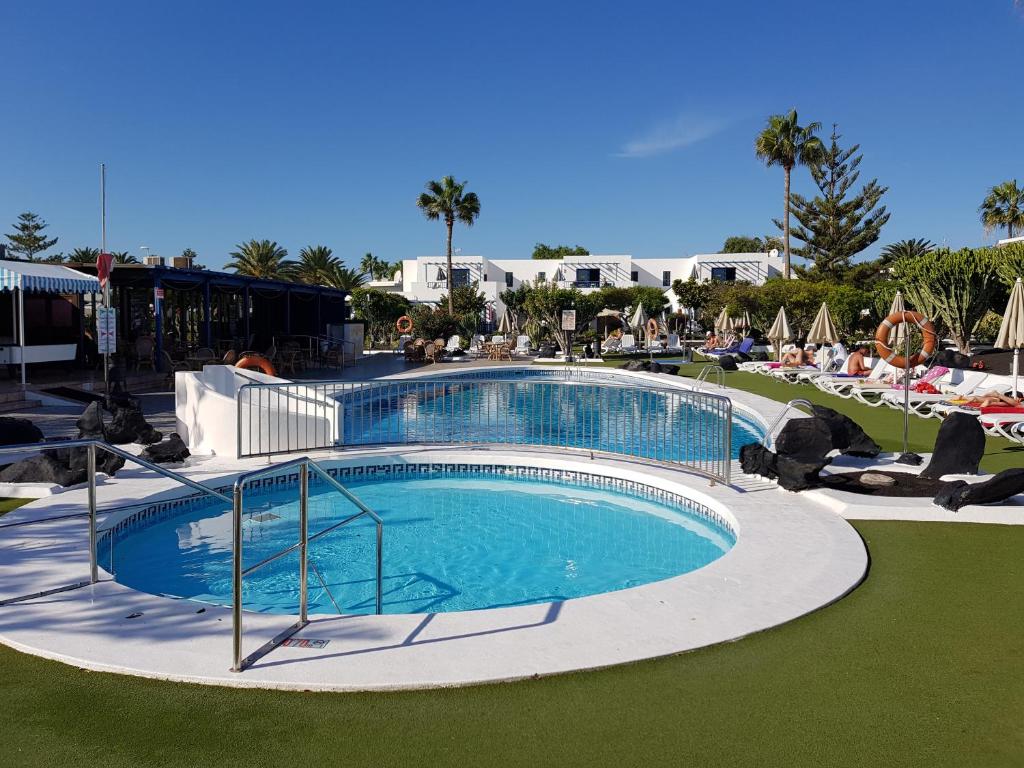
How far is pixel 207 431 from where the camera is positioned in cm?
944

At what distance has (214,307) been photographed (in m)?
31.2

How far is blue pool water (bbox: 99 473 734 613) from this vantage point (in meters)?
6.08

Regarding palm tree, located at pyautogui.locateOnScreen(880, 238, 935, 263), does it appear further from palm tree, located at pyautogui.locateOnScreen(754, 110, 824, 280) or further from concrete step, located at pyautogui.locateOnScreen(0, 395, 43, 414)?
concrete step, located at pyautogui.locateOnScreen(0, 395, 43, 414)

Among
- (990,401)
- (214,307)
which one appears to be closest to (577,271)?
(214,307)

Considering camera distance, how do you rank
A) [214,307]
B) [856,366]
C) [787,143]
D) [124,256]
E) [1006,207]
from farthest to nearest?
[1006,207] < [124,256] < [787,143] < [214,307] < [856,366]

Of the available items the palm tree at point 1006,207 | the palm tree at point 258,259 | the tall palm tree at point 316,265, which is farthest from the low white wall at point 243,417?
the palm tree at point 1006,207

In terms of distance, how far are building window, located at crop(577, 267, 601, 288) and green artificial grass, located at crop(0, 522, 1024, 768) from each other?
2435 inches

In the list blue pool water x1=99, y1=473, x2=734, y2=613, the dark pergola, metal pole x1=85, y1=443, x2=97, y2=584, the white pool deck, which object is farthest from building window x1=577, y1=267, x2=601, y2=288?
metal pole x1=85, y1=443, x2=97, y2=584

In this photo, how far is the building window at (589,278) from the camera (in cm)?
6525

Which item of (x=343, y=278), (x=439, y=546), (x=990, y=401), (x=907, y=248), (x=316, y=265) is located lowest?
(x=439, y=546)

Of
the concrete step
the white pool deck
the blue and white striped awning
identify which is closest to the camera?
the white pool deck

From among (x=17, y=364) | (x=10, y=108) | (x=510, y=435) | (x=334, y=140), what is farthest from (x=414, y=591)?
(x=334, y=140)

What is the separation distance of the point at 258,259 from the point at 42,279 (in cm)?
3347

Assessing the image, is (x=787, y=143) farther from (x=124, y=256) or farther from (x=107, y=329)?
(x=107, y=329)
